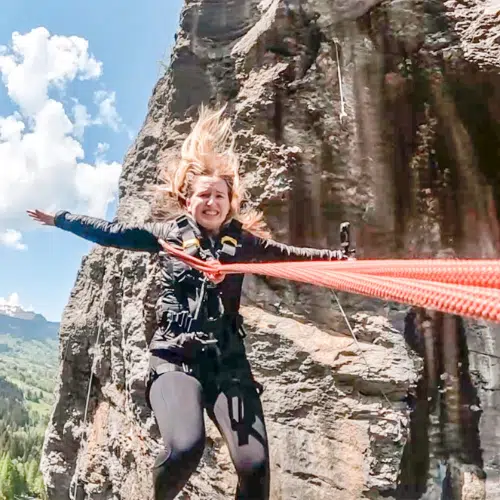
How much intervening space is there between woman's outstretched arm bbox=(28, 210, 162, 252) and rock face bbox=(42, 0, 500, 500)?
7.36ft

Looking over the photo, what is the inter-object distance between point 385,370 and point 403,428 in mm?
483

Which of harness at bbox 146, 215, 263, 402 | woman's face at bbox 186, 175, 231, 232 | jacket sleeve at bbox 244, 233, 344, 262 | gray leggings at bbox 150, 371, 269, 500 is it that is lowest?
gray leggings at bbox 150, 371, 269, 500

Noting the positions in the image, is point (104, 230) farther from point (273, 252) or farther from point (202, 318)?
point (273, 252)

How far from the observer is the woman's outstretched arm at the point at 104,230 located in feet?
8.40

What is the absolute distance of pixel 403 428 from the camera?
168 inches

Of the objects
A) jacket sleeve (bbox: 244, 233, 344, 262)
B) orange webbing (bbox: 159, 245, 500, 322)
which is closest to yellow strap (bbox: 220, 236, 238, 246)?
jacket sleeve (bbox: 244, 233, 344, 262)

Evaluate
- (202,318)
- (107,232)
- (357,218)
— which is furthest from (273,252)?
(357,218)

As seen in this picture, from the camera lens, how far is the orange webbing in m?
1.19

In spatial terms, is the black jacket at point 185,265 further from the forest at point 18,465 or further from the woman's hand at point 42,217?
the forest at point 18,465

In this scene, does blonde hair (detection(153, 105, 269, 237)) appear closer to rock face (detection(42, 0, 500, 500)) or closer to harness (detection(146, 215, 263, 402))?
harness (detection(146, 215, 263, 402))

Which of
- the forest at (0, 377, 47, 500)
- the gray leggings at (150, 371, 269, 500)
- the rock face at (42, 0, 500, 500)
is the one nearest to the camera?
the gray leggings at (150, 371, 269, 500)

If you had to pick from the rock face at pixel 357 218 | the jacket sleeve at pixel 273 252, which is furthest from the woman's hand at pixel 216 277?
the rock face at pixel 357 218

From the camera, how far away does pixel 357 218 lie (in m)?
4.96

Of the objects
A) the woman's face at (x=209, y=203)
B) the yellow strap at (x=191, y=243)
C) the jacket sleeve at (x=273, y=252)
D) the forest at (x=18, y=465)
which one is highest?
the woman's face at (x=209, y=203)
